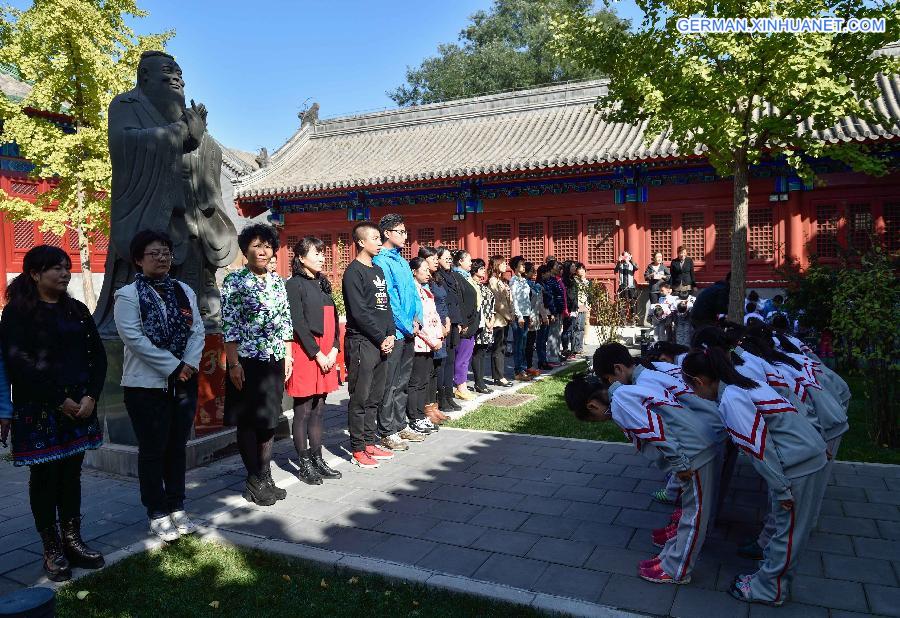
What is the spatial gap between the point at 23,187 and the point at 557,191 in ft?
46.4

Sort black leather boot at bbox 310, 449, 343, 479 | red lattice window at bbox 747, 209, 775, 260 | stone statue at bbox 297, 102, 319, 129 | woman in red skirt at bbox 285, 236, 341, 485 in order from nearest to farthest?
woman in red skirt at bbox 285, 236, 341, 485, black leather boot at bbox 310, 449, 343, 479, red lattice window at bbox 747, 209, 775, 260, stone statue at bbox 297, 102, 319, 129

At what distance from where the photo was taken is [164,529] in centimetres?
401

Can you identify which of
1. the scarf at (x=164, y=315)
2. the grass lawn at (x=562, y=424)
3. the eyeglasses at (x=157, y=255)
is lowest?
the grass lawn at (x=562, y=424)

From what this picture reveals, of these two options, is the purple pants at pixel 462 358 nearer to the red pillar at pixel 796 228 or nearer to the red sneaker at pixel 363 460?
the red sneaker at pixel 363 460

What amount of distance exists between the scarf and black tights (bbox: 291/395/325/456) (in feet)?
3.91

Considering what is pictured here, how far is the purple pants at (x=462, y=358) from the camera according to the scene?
329 inches

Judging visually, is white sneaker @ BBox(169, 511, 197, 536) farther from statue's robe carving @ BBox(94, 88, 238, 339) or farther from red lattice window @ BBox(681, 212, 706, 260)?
red lattice window @ BBox(681, 212, 706, 260)

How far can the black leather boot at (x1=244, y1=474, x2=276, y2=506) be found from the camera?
463 cm

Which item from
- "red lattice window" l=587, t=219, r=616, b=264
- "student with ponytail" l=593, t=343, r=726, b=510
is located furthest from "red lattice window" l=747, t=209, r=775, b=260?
"student with ponytail" l=593, t=343, r=726, b=510

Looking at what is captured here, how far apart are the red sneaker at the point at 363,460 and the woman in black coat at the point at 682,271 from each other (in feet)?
33.9

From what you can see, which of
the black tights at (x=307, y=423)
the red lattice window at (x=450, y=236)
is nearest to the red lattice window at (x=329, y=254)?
the red lattice window at (x=450, y=236)

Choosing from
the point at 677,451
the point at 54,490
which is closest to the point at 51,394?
the point at 54,490

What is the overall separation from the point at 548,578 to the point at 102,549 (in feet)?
8.72

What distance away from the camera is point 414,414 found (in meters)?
6.80
